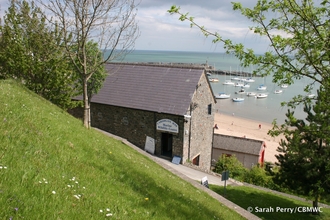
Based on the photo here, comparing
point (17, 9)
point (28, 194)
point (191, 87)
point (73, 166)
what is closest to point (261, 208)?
point (191, 87)

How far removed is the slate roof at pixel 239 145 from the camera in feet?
106

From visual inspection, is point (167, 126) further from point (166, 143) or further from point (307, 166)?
point (307, 166)

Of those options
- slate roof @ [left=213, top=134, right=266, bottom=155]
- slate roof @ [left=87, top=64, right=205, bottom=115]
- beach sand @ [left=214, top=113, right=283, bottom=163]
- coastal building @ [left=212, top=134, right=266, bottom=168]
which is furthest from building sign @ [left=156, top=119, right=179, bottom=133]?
beach sand @ [left=214, top=113, right=283, bottom=163]

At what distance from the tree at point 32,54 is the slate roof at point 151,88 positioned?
6634 mm

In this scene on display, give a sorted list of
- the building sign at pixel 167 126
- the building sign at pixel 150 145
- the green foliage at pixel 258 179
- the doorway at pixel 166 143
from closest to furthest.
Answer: the building sign at pixel 167 126 < the building sign at pixel 150 145 < the doorway at pixel 166 143 < the green foliage at pixel 258 179

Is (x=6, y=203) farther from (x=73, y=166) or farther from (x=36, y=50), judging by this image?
(x=36, y=50)

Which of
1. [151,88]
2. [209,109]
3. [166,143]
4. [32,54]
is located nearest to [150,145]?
[166,143]

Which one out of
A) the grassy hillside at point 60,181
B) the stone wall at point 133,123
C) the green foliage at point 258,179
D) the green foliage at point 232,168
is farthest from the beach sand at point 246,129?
the grassy hillside at point 60,181

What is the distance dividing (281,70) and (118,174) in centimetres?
494

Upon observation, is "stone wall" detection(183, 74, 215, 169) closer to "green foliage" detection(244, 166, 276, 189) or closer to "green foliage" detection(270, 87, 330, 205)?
"green foliage" detection(244, 166, 276, 189)

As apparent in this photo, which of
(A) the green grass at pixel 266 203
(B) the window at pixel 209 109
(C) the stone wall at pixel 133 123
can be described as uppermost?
(B) the window at pixel 209 109

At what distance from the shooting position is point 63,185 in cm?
490

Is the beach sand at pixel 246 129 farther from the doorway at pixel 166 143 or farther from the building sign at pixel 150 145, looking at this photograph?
the building sign at pixel 150 145

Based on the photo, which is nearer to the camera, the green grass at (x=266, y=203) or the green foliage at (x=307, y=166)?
the green foliage at (x=307, y=166)
